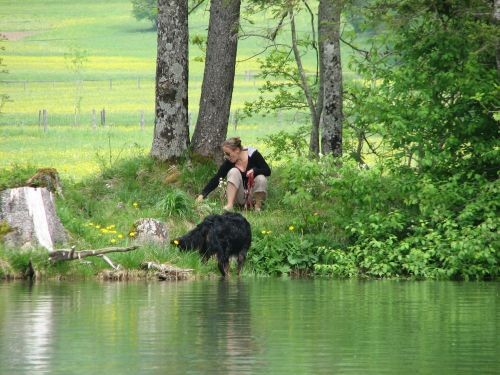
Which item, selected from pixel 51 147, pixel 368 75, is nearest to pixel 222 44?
pixel 368 75

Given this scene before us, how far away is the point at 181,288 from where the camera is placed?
17.3 metres

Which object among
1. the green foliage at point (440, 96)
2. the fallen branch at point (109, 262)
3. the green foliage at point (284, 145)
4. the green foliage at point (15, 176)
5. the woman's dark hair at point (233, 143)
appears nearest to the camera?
the fallen branch at point (109, 262)

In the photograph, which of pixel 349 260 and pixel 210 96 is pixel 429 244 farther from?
pixel 210 96

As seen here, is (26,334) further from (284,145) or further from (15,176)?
(284,145)

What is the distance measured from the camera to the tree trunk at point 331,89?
2320 centimetres

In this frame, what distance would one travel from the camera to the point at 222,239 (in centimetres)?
1881

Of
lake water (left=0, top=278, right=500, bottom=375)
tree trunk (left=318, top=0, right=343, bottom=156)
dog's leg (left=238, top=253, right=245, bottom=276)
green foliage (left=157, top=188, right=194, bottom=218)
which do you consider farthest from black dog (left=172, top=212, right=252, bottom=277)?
tree trunk (left=318, top=0, right=343, bottom=156)

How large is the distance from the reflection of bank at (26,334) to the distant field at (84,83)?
26.3 ft

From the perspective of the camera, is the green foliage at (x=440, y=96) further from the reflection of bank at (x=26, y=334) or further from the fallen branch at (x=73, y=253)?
the reflection of bank at (x=26, y=334)

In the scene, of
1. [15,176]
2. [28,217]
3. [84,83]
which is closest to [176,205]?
[15,176]

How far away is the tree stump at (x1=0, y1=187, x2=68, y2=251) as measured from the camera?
18781 millimetres

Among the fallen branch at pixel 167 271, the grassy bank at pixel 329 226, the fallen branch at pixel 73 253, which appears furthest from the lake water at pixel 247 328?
the grassy bank at pixel 329 226

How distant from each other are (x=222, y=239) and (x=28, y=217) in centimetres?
285

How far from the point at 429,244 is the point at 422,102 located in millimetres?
2633
